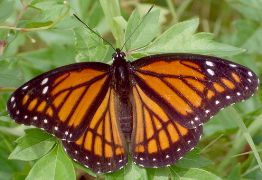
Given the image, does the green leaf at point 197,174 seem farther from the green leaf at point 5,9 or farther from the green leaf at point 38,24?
the green leaf at point 5,9

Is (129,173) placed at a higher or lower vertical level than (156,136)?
lower

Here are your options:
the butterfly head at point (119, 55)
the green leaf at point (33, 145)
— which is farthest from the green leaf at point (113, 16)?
the green leaf at point (33, 145)

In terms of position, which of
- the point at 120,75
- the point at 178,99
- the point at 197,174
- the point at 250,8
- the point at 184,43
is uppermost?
the point at 250,8

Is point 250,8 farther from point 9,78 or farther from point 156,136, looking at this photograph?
point 9,78

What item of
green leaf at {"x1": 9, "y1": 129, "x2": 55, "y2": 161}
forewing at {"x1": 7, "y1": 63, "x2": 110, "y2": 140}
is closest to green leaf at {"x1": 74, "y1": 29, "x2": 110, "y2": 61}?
forewing at {"x1": 7, "y1": 63, "x2": 110, "y2": 140}

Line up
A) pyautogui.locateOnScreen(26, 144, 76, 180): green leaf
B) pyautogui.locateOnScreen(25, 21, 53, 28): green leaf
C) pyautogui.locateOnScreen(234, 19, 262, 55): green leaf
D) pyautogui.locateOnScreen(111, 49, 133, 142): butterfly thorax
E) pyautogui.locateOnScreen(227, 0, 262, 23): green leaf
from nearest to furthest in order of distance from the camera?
pyautogui.locateOnScreen(26, 144, 76, 180): green leaf < pyautogui.locateOnScreen(111, 49, 133, 142): butterfly thorax < pyautogui.locateOnScreen(25, 21, 53, 28): green leaf < pyautogui.locateOnScreen(227, 0, 262, 23): green leaf < pyautogui.locateOnScreen(234, 19, 262, 55): green leaf

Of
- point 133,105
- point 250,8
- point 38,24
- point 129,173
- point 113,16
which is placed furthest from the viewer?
point 250,8

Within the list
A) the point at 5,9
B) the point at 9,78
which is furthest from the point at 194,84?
the point at 5,9

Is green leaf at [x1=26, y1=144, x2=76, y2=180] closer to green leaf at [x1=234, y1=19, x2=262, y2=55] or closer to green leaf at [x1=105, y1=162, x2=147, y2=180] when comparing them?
green leaf at [x1=105, y1=162, x2=147, y2=180]
